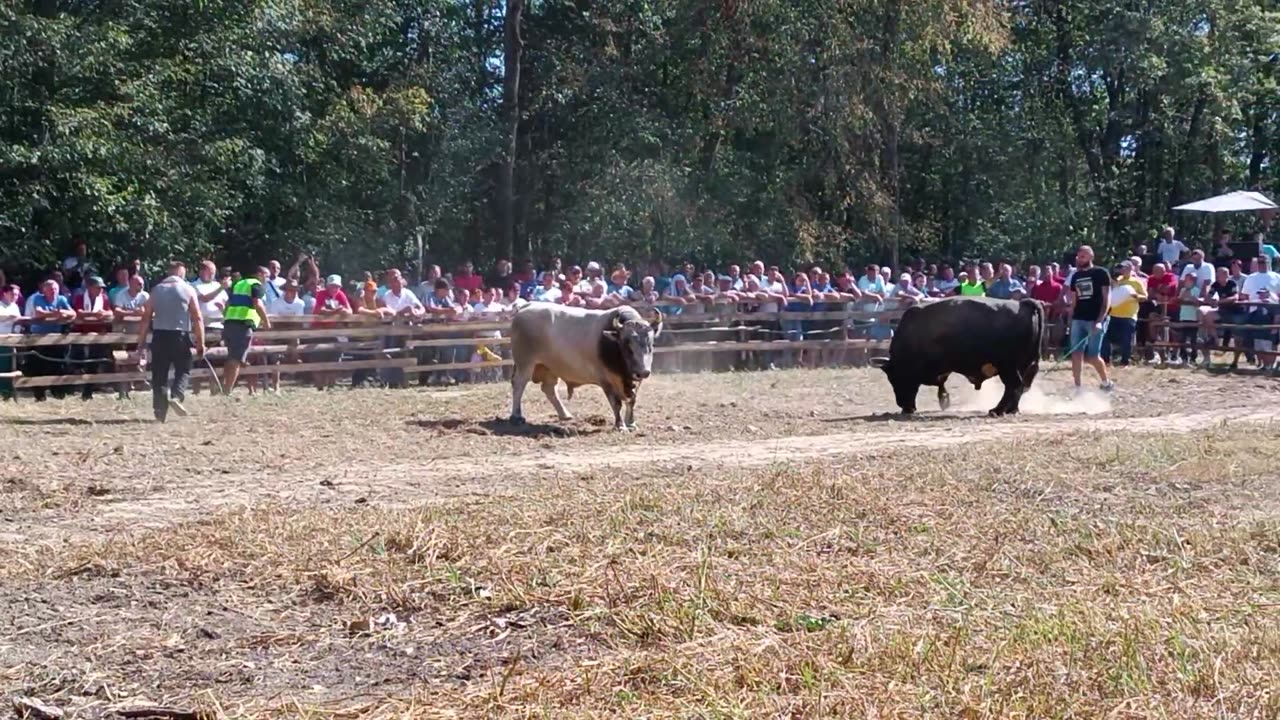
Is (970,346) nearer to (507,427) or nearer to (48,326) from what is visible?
(507,427)

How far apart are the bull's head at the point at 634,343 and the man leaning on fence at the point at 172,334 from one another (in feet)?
14.3

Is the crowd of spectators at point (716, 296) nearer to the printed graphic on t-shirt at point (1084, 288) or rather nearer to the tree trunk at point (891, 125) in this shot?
the tree trunk at point (891, 125)

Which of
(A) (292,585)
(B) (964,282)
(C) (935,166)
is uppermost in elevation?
(C) (935,166)

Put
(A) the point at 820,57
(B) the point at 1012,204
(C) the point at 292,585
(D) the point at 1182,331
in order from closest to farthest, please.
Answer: (C) the point at 292,585, (D) the point at 1182,331, (A) the point at 820,57, (B) the point at 1012,204

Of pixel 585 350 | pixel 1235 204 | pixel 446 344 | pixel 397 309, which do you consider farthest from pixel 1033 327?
pixel 1235 204

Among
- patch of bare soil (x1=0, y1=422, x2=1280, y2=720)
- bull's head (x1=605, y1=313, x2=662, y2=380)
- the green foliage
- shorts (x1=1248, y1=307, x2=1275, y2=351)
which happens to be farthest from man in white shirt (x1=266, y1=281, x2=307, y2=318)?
shorts (x1=1248, y1=307, x2=1275, y2=351)

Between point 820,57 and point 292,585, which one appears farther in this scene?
point 820,57

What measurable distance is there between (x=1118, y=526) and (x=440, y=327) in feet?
44.3

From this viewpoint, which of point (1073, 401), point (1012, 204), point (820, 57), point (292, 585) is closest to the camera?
point (292, 585)

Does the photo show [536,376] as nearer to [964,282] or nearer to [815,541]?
[815,541]

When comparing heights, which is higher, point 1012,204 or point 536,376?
point 1012,204

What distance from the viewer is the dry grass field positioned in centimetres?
589

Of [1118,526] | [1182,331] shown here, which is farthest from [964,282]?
[1118,526]

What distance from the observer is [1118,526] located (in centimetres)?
897
